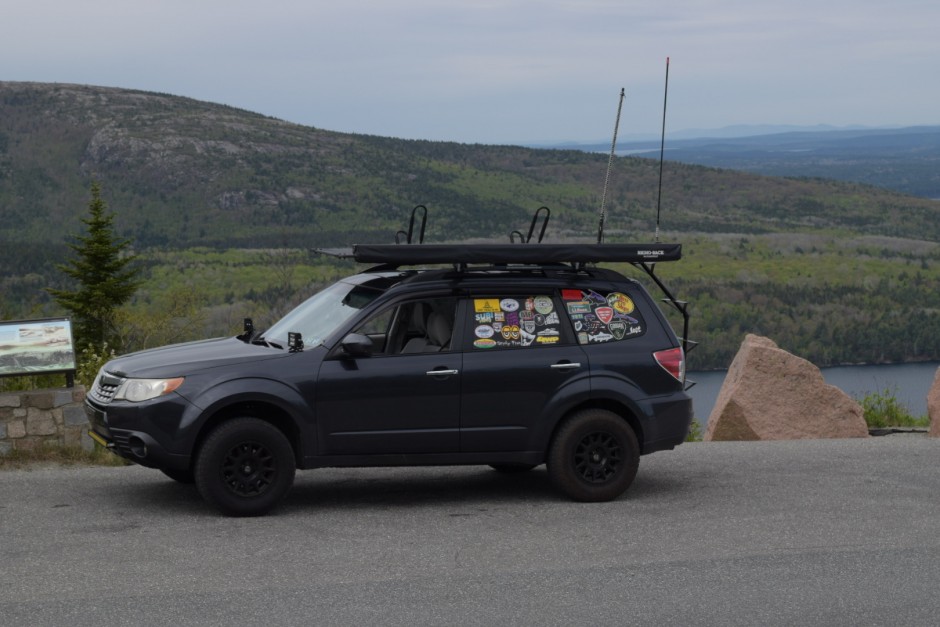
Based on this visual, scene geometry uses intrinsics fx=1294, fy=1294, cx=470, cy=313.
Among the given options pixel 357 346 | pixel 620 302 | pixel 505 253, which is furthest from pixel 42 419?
pixel 620 302

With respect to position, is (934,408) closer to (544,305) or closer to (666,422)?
(666,422)

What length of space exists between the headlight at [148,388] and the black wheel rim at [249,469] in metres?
0.59

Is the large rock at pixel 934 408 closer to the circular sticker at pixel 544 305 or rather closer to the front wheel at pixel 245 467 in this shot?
the circular sticker at pixel 544 305

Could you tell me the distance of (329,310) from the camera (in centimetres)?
961

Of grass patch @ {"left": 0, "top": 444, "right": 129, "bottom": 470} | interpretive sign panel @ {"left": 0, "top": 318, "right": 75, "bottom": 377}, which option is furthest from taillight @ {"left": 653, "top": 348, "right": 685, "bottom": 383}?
interpretive sign panel @ {"left": 0, "top": 318, "right": 75, "bottom": 377}

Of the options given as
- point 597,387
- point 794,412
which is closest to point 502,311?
point 597,387

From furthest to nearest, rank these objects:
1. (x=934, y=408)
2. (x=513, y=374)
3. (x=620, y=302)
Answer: (x=934, y=408) < (x=620, y=302) < (x=513, y=374)

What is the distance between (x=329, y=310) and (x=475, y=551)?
7.89 feet

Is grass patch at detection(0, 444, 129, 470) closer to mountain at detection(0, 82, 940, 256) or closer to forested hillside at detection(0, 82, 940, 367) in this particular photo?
forested hillside at detection(0, 82, 940, 367)

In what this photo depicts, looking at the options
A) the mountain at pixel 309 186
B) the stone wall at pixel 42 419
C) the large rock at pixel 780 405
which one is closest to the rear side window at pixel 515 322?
the stone wall at pixel 42 419

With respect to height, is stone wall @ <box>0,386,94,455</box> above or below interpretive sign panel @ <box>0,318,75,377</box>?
below

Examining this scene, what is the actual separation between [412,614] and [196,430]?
8.36ft

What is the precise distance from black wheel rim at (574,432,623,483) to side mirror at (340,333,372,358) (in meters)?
1.74

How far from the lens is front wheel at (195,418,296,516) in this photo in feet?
28.5
